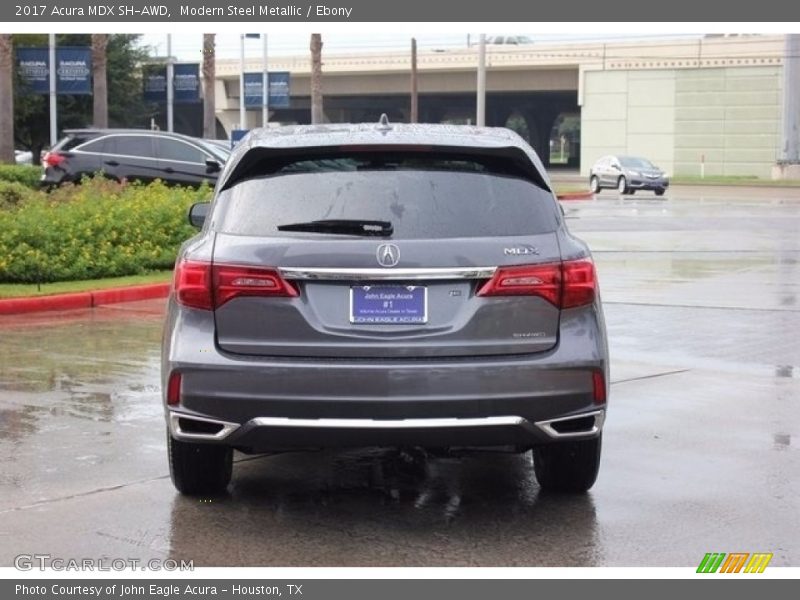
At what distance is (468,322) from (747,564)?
153 cm

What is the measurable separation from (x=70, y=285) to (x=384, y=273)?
30.2ft

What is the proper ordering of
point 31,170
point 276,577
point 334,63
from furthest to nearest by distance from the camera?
point 334,63, point 31,170, point 276,577

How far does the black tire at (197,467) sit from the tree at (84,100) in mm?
48313

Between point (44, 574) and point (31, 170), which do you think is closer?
point (44, 574)

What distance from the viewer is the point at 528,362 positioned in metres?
5.66

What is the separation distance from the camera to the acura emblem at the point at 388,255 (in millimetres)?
5594

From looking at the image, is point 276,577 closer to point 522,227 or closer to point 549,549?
point 549,549

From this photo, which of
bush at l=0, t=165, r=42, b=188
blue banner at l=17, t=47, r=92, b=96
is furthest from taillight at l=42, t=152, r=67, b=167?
blue banner at l=17, t=47, r=92, b=96

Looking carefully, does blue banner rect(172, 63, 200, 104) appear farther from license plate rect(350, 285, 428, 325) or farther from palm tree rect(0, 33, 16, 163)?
license plate rect(350, 285, 428, 325)

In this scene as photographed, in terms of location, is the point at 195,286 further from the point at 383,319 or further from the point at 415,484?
→ the point at 415,484

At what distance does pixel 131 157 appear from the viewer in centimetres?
2386

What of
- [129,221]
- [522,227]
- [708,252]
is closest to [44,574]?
[522,227]

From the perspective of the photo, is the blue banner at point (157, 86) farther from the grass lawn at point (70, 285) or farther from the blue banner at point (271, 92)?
the grass lawn at point (70, 285)

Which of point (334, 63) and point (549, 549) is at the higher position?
point (334, 63)
